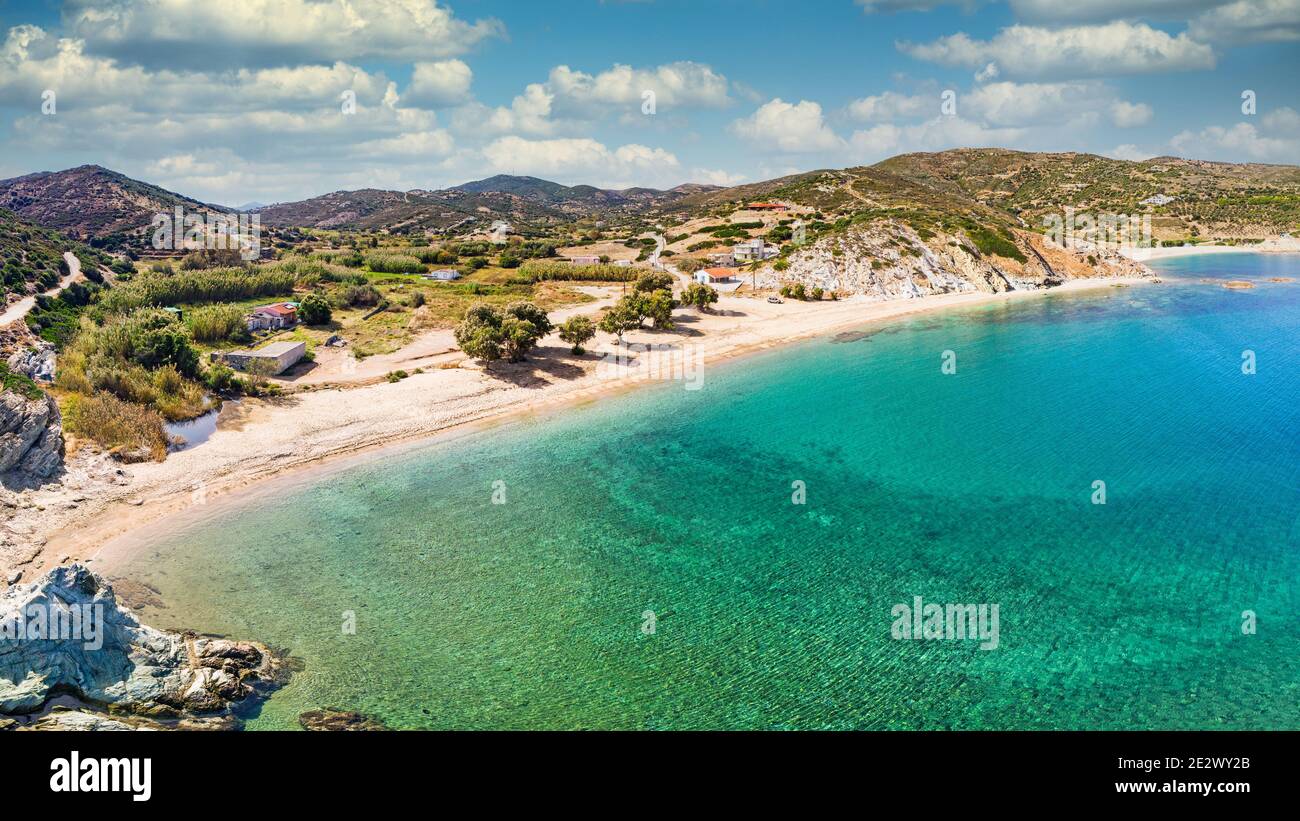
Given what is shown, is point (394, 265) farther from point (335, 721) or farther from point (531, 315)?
point (335, 721)

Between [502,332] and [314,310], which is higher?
[314,310]

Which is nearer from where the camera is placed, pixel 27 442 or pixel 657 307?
pixel 27 442

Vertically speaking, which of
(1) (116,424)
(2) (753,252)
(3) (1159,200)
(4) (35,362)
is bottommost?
(1) (116,424)

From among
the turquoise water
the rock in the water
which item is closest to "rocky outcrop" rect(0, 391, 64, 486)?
the turquoise water

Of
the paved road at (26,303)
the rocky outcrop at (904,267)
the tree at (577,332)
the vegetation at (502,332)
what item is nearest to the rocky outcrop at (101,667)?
the vegetation at (502,332)

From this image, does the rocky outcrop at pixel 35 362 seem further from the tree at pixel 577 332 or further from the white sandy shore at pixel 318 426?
the tree at pixel 577 332

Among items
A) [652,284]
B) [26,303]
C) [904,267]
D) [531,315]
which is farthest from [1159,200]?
[26,303]

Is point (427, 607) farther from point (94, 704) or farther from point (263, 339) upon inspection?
point (263, 339)
